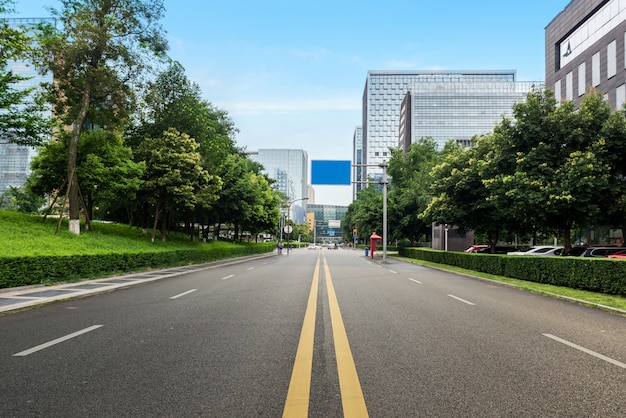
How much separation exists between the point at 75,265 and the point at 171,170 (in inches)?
517

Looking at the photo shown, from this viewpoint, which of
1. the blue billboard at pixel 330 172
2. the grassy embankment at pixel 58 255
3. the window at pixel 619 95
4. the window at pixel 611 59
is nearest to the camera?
the grassy embankment at pixel 58 255

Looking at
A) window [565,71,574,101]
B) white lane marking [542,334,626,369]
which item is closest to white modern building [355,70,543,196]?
window [565,71,574,101]

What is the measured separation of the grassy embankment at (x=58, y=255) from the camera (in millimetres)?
13375

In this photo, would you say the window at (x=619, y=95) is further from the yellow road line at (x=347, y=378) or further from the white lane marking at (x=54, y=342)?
the white lane marking at (x=54, y=342)

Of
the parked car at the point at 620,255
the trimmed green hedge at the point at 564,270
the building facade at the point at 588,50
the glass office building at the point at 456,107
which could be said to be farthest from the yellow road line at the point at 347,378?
the glass office building at the point at 456,107

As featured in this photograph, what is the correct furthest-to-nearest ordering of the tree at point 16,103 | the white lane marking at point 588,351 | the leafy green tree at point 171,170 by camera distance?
the leafy green tree at point 171,170 < the tree at point 16,103 < the white lane marking at point 588,351

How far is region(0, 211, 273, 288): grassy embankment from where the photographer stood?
13.4 meters

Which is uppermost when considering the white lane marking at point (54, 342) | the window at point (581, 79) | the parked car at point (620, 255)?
the window at point (581, 79)

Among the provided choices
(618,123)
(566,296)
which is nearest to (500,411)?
(566,296)

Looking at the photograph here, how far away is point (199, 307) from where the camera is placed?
9.85m

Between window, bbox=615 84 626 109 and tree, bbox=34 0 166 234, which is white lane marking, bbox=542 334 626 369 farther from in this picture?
window, bbox=615 84 626 109

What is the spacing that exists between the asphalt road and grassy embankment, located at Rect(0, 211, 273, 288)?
13.9 ft

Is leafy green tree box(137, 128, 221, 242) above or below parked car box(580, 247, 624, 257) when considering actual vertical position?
above

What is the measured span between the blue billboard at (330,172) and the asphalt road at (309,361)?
70.2 ft
